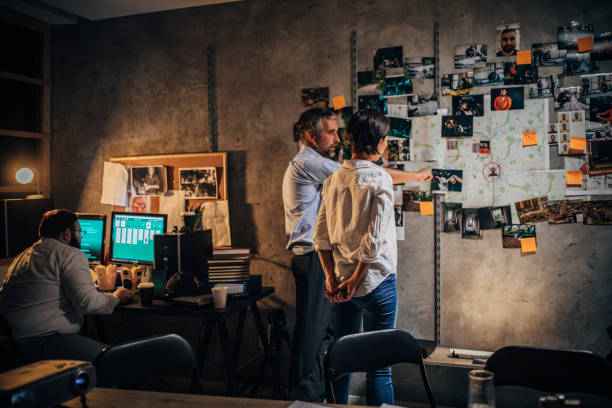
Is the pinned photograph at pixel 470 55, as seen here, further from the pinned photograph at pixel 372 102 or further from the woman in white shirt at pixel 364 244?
the woman in white shirt at pixel 364 244

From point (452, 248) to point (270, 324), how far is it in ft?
4.23

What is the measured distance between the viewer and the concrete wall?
9.46 feet

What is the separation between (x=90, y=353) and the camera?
254 cm

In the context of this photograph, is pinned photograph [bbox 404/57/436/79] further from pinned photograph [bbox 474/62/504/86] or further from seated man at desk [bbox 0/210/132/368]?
seated man at desk [bbox 0/210/132/368]

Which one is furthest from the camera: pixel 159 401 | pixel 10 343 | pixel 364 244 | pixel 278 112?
pixel 278 112

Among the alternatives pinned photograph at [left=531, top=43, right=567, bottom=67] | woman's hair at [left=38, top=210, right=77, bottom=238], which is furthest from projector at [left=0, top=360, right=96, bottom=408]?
pinned photograph at [left=531, top=43, right=567, bottom=67]

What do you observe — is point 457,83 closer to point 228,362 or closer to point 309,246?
point 309,246

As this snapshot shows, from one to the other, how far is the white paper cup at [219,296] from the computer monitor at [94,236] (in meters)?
1.22

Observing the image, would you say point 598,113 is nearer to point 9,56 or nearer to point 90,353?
point 90,353

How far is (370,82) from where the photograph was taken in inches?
126

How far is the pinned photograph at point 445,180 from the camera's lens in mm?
3029

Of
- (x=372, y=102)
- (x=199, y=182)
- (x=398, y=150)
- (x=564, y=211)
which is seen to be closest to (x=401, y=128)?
(x=398, y=150)

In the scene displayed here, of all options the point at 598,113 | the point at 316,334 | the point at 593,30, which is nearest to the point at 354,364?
the point at 316,334

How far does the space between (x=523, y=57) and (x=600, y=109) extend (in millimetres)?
546
